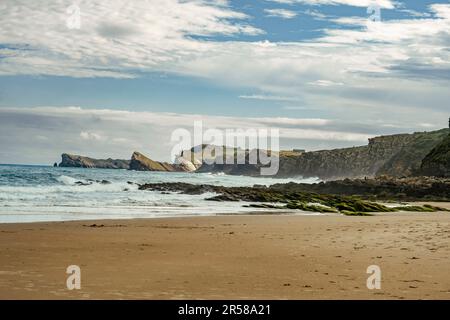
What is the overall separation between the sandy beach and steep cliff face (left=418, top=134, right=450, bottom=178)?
5097 cm

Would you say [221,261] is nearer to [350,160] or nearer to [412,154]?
[412,154]

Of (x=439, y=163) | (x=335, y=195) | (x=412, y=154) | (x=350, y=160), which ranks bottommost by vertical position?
(x=335, y=195)

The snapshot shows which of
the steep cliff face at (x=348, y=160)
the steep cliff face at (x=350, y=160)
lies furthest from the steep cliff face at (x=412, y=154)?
the steep cliff face at (x=348, y=160)

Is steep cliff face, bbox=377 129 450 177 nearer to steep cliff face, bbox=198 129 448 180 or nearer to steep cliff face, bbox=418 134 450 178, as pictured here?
steep cliff face, bbox=198 129 448 180

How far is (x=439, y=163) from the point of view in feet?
227

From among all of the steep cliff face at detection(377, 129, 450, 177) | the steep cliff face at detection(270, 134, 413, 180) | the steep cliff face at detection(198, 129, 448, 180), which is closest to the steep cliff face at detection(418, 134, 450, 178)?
the steep cliff face at detection(377, 129, 450, 177)

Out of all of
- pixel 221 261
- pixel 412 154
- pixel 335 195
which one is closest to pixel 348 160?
pixel 412 154

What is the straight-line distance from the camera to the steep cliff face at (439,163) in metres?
67.5

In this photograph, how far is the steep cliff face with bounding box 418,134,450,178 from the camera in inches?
2657

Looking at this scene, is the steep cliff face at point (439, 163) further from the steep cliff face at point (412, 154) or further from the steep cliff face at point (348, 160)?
the steep cliff face at point (348, 160)

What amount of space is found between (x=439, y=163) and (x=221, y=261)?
62.7 metres

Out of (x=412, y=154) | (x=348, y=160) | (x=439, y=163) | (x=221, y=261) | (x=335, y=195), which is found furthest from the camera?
(x=348, y=160)

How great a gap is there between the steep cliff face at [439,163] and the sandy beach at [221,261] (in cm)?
5097
